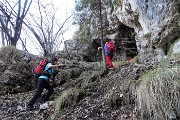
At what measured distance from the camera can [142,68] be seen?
22.8 ft

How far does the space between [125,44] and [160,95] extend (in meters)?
10.2

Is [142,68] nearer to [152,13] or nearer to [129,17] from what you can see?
[152,13]

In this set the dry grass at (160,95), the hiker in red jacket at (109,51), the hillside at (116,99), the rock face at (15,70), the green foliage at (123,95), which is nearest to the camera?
the dry grass at (160,95)

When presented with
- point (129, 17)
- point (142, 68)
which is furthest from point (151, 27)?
point (142, 68)

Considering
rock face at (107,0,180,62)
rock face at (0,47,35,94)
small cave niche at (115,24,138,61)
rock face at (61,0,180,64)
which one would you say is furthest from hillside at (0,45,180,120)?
small cave niche at (115,24,138,61)

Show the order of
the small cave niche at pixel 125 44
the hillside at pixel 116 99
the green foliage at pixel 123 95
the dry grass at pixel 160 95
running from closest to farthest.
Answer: the dry grass at pixel 160 95
the hillside at pixel 116 99
the green foliage at pixel 123 95
the small cave niche at pixel 125 44

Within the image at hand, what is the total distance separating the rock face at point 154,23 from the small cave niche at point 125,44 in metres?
2.36

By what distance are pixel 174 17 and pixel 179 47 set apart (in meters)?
1.52

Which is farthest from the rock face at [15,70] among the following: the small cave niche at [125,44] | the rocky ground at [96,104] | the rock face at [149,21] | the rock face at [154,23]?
the small cave niche at [125,44]

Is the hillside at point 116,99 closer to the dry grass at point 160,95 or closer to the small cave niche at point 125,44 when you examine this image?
the dry grass at point 160,95

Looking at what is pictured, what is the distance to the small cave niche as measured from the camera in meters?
14.8

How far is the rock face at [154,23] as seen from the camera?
9.94m

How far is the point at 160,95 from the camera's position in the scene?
542cm

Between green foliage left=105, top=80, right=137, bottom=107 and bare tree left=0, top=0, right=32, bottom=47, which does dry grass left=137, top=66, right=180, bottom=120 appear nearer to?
green foliage left=105, top=80, right=137, bottom=107
